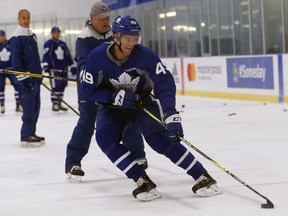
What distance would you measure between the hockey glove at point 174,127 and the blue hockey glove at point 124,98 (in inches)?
10.9

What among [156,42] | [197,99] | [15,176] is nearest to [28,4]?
[156,42]

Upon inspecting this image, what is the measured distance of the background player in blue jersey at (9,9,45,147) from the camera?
644 cm

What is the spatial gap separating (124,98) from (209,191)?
2.29ft

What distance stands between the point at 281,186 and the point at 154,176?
976 millimetres

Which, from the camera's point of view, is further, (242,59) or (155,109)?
(242,59)

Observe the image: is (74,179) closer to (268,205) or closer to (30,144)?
(268,205)

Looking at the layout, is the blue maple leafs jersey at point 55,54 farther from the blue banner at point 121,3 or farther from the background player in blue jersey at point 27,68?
the blue banner at point 121,3

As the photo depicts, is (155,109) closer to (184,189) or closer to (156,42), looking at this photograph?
(184,189)

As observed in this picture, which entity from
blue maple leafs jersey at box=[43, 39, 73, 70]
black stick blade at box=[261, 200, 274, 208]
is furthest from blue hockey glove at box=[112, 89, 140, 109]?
blue maple leafs jersey at box=[43, 39, 73, 70]

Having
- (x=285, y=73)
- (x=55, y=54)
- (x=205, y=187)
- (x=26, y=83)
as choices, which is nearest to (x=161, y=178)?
(x=205, y=187)

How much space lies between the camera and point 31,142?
6.55 m

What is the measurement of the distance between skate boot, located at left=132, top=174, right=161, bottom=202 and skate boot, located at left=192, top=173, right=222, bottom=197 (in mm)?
222

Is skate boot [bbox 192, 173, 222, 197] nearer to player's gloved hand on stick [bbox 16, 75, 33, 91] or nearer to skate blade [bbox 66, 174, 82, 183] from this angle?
skate blade [bbox 66, 174, 82, 183]

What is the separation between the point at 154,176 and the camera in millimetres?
4625
